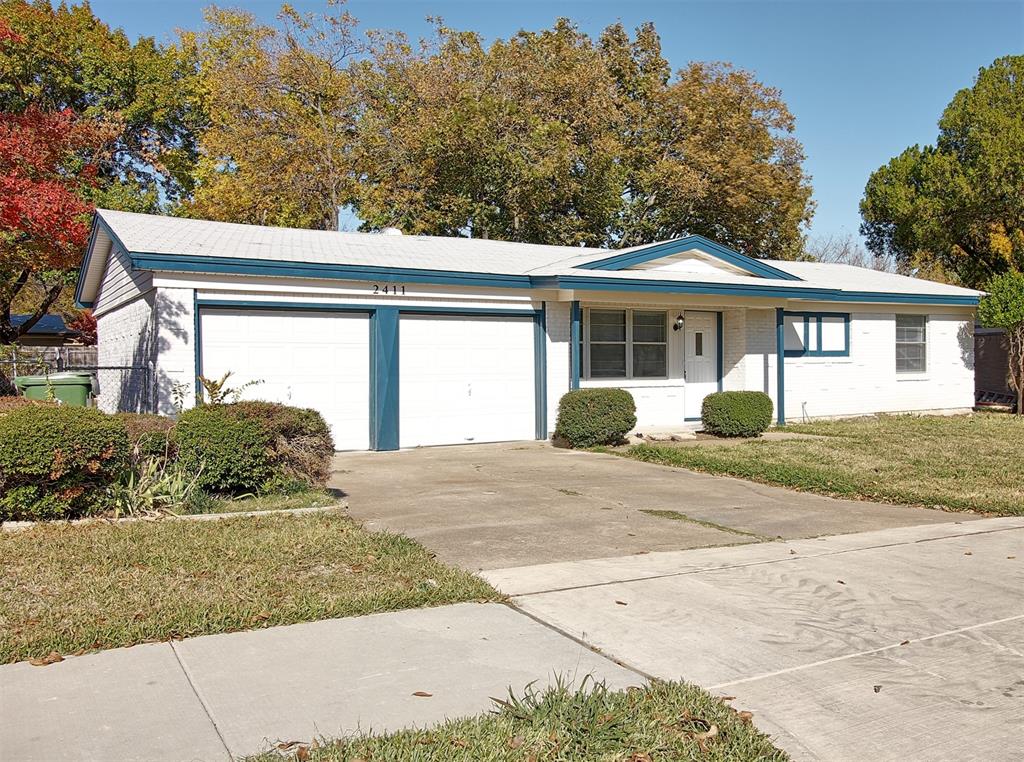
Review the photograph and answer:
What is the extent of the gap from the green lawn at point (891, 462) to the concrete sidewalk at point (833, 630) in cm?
268

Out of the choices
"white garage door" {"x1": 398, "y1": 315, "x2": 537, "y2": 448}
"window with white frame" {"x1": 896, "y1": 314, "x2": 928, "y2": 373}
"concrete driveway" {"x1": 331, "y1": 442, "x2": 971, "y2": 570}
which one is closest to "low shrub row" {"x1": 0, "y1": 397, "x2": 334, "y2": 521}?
"concrete driveway" {"x1": 331, "y1": 442, "x2": 971, "y2": 570}

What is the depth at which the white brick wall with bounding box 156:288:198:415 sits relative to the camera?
13.1 meters

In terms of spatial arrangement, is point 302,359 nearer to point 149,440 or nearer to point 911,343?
point 149,440

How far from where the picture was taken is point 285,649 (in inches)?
196

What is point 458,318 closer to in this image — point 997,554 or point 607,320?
point 607,320

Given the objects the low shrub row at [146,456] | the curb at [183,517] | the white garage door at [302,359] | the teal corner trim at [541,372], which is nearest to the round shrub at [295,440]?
the low shrub row at [146,456]

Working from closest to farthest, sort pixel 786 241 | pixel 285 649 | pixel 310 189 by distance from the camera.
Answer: pixel 285 649 < pixel 310 189 < pixel 786 241

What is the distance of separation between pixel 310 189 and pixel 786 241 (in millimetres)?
18297

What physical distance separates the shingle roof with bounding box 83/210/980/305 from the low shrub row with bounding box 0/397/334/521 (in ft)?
15.8

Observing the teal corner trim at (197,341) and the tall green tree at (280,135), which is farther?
the tall green tree at (280,135)

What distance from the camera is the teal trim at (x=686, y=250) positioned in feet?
55.3

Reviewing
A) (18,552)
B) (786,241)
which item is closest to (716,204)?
(786,241)

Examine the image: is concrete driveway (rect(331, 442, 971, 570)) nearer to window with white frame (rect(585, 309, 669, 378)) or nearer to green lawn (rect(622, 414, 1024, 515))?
green lawn (rect(622, 414, 1024, 515))

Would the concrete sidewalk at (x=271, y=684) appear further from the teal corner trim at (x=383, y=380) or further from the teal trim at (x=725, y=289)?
the teal trim at (x=725, y=289)
